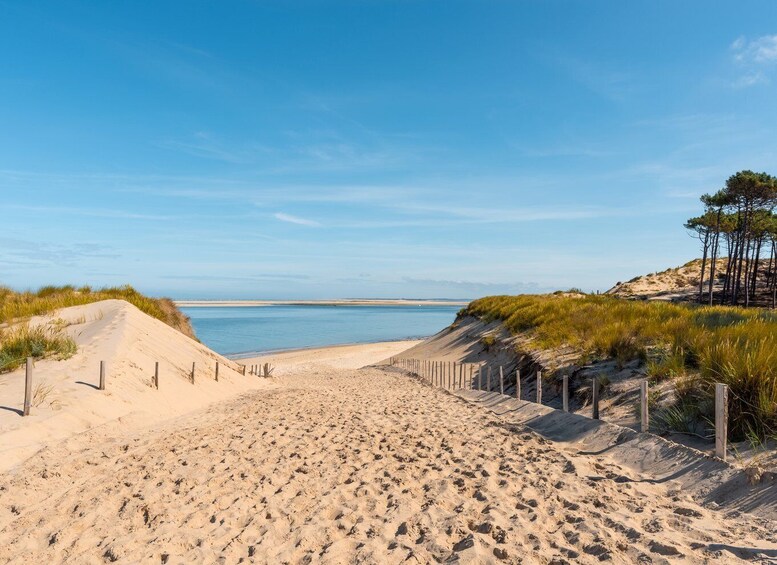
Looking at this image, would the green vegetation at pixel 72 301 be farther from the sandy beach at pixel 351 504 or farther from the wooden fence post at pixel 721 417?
the wooden fence post at pixel 721 417

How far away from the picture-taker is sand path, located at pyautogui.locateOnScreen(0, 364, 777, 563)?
493 cm

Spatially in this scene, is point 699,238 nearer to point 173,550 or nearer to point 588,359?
point 588,359

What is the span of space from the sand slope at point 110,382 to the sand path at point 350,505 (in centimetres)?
126

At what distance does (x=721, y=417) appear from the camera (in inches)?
256

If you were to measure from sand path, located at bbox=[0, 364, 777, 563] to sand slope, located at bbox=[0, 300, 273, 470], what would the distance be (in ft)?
4.12

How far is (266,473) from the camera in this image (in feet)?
24.5

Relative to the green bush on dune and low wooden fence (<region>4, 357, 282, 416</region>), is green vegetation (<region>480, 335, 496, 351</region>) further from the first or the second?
the green bush on dune

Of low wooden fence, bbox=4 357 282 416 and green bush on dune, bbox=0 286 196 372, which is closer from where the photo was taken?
low wooden fence, bbox=4 357 282 416

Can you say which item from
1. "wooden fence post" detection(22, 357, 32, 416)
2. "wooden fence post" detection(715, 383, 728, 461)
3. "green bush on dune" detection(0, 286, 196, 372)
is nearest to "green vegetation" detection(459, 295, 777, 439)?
"wooden fence post" detection(715, 383, 728, 461)

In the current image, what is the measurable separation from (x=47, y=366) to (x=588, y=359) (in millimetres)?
15066

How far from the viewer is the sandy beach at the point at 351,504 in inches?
194

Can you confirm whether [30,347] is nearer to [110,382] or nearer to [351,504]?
[110,382]

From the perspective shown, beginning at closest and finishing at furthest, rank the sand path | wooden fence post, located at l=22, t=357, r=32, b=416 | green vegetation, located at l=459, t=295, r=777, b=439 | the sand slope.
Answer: the sand path
green vegetation, located at l=459, t=295, r=777, b=439
the sand slope
wooden fence post, located at l=22, t=357, r=32, b=416

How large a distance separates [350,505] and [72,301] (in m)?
24.2
